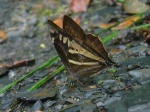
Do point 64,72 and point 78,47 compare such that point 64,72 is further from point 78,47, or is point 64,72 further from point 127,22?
point 127,22

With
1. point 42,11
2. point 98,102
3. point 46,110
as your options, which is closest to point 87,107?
point 98,102

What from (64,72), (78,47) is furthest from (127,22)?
(78,47)

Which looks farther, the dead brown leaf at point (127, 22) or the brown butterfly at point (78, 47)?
the dead brown leaf at point (127, 22)

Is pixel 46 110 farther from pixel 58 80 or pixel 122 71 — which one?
pixel 122 71

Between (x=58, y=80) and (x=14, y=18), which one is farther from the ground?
(x=14, y=18)

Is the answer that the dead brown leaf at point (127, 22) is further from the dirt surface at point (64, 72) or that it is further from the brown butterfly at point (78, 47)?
the brown butterfly at point (78, 47)

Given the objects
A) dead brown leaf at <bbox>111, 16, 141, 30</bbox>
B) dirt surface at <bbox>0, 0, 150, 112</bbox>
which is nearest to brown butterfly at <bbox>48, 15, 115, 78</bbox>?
dirt surface at <bbox>0, 0, 150, 112</bbox>

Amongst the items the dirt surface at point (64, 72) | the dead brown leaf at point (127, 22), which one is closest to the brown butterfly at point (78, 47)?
the dirt surface at point (64, 72)

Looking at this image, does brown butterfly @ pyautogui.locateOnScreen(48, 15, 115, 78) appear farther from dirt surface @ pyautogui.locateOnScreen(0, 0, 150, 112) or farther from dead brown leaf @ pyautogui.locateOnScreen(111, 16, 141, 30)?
dead brown leaf @ pyautogui.locateOnScreen(111, 16, 141, 30)
